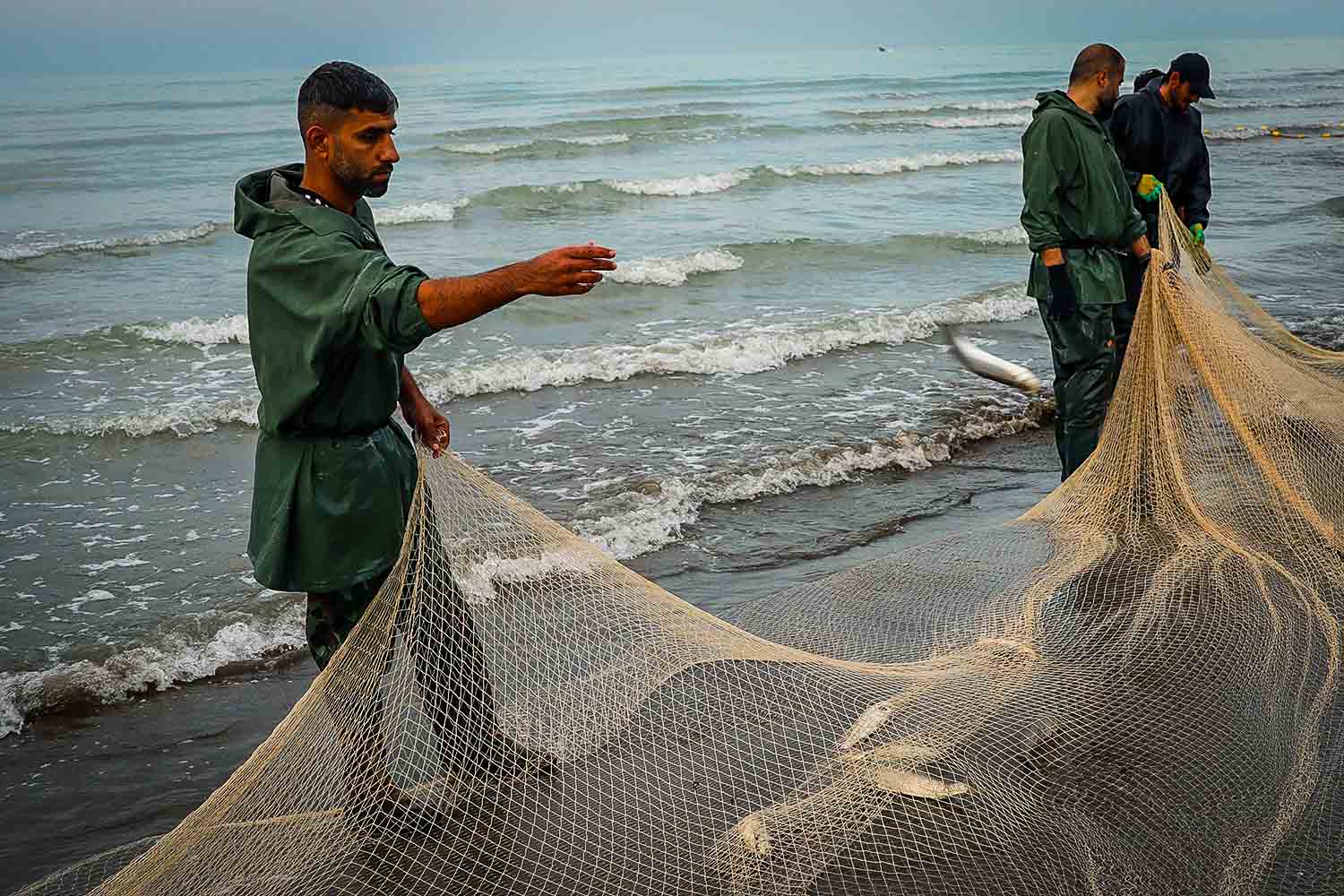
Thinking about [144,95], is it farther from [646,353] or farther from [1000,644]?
[1000,644]

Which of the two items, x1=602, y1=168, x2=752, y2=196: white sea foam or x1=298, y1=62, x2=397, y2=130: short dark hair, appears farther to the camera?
x1=602, y1=168, x2=752, y2=196: white sea foam

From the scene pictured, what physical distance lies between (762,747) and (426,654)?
33.2 inches

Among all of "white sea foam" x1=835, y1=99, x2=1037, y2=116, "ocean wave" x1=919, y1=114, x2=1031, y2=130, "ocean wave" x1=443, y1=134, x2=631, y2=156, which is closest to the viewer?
"ocean wave" x1=443, y1=134, x2=631, y2=156

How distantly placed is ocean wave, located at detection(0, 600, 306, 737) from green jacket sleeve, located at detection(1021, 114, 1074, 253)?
3350 millimetres

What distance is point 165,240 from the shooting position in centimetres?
1603

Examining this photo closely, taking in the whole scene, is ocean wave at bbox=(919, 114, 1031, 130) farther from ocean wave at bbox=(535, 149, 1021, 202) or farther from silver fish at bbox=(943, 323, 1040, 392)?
silver fish at bbox=(943, 323, 1040, 392)

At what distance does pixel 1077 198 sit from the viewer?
4.93m

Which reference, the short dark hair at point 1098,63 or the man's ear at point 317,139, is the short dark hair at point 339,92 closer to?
the man's ear at point 317,139

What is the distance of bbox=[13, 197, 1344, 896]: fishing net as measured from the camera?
8.49ft

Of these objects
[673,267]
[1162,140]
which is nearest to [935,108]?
[673,267]

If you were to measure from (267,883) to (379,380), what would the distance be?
106cm

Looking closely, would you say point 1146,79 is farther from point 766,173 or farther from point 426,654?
point 766,173

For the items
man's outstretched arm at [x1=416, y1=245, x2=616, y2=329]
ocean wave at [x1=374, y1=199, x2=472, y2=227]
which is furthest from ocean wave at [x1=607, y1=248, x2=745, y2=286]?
man's outstretched arm at [x1=416, y1=245, x2=616, y2=329]

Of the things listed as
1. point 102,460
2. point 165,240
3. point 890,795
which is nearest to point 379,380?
point 890,795
